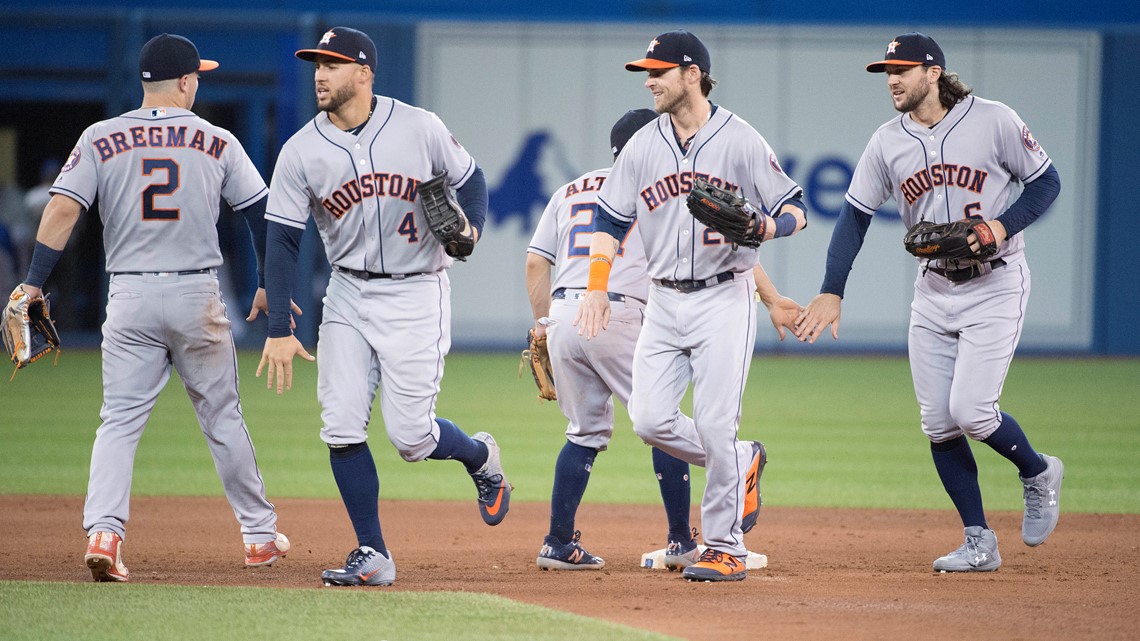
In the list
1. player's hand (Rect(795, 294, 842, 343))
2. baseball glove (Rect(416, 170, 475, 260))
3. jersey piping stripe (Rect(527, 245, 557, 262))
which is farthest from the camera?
jersey piping stripe (Rect(527, 245, 557, 262))

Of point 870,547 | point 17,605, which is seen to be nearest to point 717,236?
point 870,547

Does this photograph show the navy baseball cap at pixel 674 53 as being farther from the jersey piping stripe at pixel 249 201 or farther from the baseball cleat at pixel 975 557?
the baseball cleat at pixel 975 557

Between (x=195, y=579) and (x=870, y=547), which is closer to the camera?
(x=195, y=579)

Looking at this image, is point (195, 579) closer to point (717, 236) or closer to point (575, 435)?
point (575, 435)

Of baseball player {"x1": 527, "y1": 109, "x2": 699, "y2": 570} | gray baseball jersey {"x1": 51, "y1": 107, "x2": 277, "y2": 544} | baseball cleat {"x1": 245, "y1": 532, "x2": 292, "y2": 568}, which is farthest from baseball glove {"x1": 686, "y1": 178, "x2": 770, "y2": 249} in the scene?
baseball cleat {"x1": 245, "y1": 532, "x2": 292, "y2": 568}

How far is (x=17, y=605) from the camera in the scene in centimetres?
469

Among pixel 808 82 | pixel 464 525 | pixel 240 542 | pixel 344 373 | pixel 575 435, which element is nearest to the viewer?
pixel 344 373

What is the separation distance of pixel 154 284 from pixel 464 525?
7.96ft

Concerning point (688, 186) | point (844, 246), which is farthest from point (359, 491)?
point (844, 246)

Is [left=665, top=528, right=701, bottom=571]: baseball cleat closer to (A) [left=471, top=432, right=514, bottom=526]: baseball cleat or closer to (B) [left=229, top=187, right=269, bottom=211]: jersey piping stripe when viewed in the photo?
(A) [left=471, top=432, right=514, bottom=526]: baseball cleat

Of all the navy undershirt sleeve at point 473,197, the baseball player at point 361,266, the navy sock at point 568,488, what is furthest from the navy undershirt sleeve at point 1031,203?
the baseball player at point 361,266

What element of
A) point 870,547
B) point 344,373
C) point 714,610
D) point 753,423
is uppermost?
point 344,373

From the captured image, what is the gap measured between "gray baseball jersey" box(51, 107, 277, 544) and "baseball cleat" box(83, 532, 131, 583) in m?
0.14

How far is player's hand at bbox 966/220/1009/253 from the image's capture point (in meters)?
5.55
